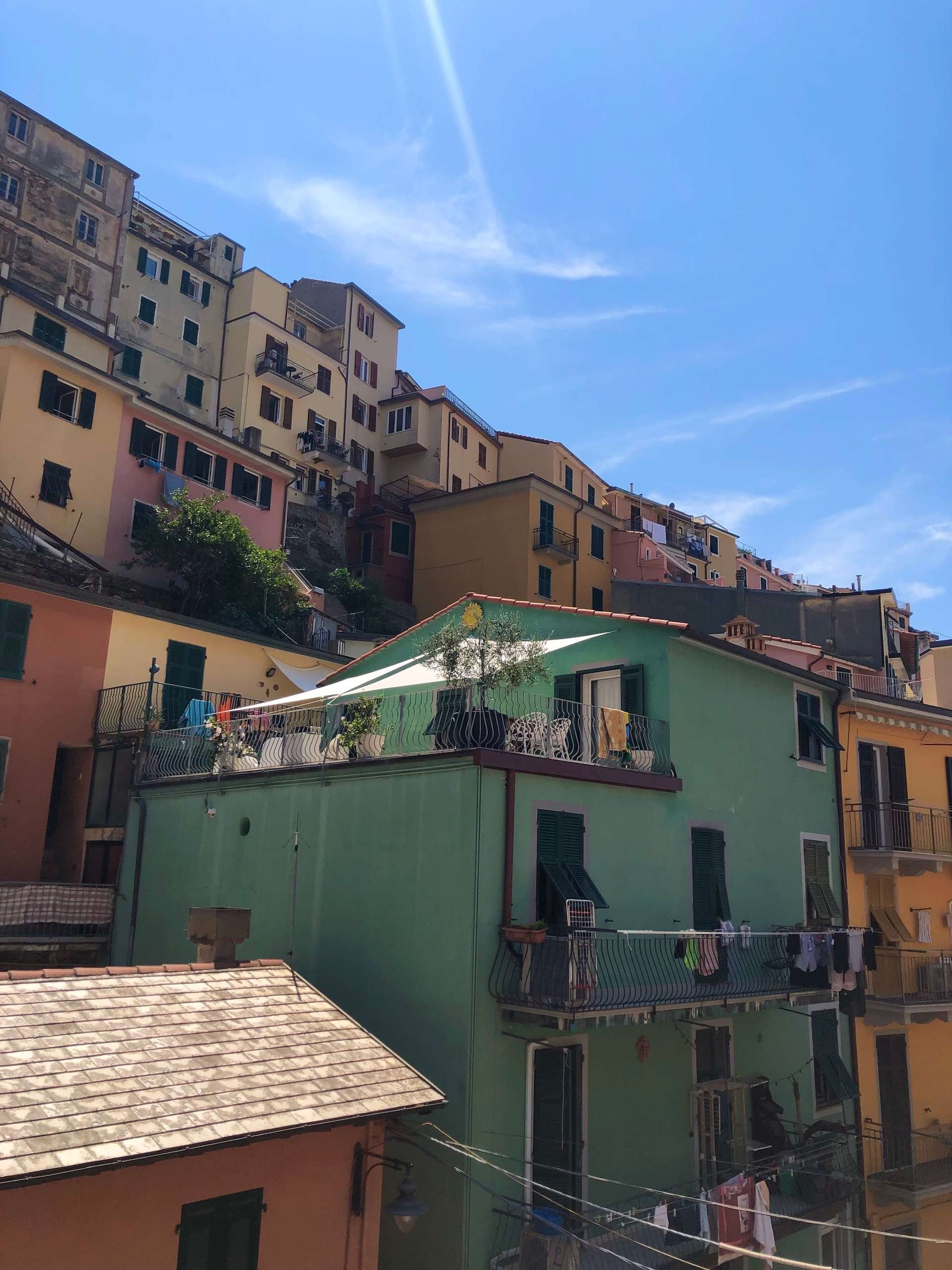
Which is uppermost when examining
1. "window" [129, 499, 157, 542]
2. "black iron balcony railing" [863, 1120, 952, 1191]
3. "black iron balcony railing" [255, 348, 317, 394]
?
"black iron balcony railing" [255, 348, 317, 394]

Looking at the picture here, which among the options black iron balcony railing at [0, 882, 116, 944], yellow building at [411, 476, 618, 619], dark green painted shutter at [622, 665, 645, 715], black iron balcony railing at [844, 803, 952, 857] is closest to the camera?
dark green painted shutter at [622, 665, 645, 715]

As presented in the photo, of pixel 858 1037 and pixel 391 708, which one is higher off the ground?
pixel 391 708

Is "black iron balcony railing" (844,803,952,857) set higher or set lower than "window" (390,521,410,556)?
lower

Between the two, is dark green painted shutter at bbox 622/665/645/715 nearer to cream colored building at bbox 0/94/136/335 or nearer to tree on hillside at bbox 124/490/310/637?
tree on hillside at bbox 124/490/310/637

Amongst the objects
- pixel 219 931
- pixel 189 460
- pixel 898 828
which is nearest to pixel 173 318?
pixel 189 460

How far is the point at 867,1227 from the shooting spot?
1852 cm

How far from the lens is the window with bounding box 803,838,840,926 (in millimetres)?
18641

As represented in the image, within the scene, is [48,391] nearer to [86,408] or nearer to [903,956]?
[86,408]

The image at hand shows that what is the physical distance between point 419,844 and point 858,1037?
11.4 metres

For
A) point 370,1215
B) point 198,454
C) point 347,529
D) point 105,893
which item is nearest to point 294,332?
point 347,529

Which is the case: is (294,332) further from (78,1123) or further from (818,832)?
(78,1123)

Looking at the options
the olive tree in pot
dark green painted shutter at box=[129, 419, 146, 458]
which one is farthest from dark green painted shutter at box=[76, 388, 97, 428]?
the olive tree in pot

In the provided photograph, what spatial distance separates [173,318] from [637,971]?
134ft

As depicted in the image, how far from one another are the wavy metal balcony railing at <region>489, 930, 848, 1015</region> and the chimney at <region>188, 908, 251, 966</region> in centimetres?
310
